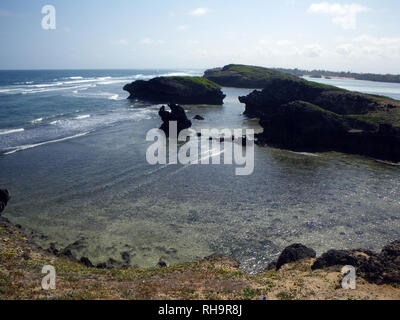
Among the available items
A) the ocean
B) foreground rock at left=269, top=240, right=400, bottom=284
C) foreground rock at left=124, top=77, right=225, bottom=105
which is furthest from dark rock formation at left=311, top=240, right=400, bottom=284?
foreground rock at left=124, top=77, right=225, bottom=105

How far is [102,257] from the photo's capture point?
20875 millimetres

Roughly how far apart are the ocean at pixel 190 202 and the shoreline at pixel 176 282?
9.26 ft

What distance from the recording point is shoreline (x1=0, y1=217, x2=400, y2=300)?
552 inches

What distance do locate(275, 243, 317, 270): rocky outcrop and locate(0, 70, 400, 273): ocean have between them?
1688 millimetres

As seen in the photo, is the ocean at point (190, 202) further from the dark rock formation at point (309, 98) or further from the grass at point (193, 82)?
the grass at point (193, 82)

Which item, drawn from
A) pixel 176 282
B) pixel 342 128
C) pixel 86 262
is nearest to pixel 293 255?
pixel 176 282

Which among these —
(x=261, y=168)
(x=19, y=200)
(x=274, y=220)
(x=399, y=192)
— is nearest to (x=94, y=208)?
(x=19, y=200)

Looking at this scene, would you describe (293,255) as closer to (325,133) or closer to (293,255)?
(293,255)

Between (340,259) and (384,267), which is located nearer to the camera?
(384,267)

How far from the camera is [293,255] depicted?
1920 centimetres

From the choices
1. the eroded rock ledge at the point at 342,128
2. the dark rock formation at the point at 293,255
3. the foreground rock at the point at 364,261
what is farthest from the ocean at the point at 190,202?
the eroded rock ledge at the point at 342,128

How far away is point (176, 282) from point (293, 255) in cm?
814

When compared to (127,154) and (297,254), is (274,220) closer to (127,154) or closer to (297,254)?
(297,254)
